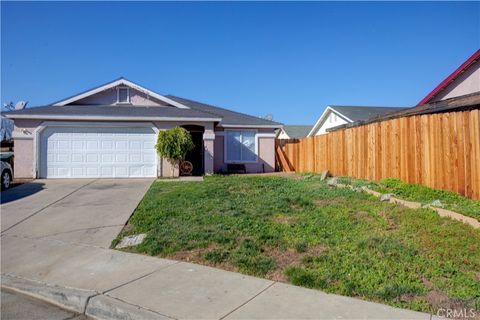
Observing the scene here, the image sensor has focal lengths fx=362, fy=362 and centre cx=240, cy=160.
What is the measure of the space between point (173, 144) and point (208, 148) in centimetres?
211

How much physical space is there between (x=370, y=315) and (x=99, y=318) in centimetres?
303

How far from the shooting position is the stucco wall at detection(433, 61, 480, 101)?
14305mm

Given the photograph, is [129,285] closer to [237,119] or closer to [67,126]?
[67,126]

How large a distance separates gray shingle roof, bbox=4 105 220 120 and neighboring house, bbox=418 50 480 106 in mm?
10271

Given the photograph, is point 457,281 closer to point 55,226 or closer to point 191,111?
point 55,226

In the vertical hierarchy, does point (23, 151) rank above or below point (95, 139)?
below

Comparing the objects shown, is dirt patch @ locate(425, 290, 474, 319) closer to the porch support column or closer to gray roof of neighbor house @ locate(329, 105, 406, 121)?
the porch support column

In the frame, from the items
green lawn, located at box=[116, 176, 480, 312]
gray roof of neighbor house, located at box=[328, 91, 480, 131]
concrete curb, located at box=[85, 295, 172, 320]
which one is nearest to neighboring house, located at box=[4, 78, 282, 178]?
green lawn, located at box=[116, 176, 480, 312]

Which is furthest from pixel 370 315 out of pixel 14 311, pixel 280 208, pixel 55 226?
pixel 55 226

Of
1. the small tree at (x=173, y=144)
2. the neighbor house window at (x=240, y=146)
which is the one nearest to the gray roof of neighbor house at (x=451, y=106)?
the small tree at (x=173, y=144)

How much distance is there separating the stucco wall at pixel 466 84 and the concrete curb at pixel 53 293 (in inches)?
613

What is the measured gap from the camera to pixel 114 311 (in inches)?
163

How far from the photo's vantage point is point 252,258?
551 cm

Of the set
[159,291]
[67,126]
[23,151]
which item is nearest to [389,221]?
[159,291]
